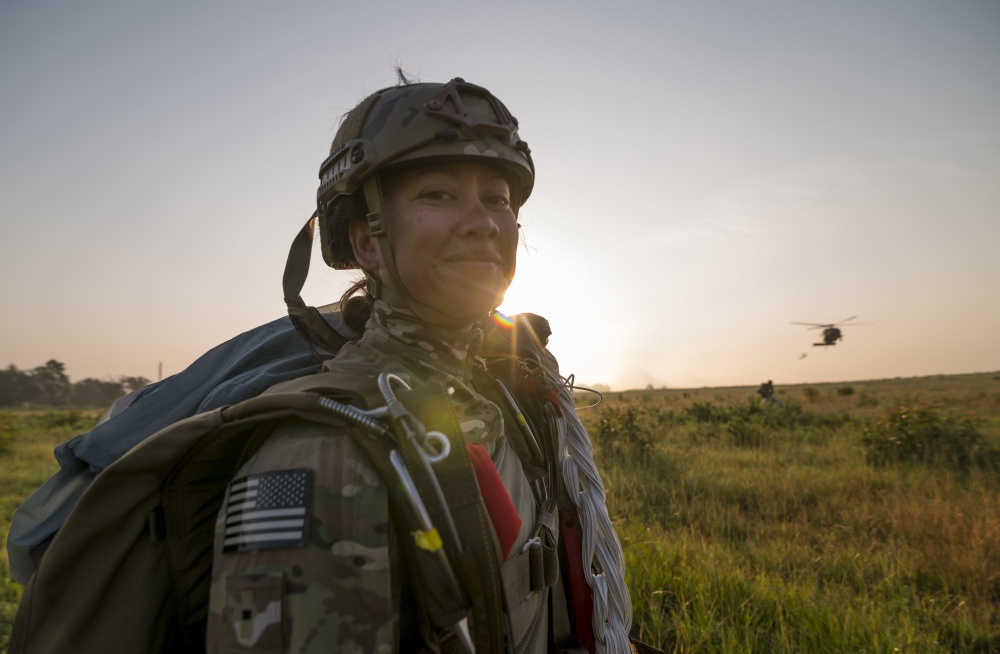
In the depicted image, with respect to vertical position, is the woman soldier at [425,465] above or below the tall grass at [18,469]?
above

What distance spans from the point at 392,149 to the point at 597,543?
176 centimetres

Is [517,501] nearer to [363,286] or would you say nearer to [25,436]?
[363,286]

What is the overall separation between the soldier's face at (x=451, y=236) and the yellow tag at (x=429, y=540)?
96cm

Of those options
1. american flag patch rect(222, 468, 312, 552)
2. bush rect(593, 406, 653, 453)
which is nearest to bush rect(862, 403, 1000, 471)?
bush rect(593, 406, 653, 453)

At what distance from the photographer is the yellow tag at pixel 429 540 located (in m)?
1.36

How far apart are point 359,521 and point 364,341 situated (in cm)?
96

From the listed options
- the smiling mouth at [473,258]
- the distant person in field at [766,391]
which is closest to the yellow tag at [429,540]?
the smiling mouth at [473,258]

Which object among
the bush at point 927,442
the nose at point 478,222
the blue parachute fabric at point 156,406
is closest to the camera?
the blue parachute fabric at point 156,406

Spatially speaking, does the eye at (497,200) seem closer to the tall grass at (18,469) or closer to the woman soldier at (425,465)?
the woman soldier at (425,465)

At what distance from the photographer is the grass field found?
156 inches

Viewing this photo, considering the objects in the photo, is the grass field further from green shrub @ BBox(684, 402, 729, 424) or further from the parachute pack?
green shrub @ BBox(684, 402, 729, 424)

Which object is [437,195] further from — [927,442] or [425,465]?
[927,442]

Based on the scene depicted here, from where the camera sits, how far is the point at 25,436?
1666cm

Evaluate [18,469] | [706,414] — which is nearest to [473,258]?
[18,469]
